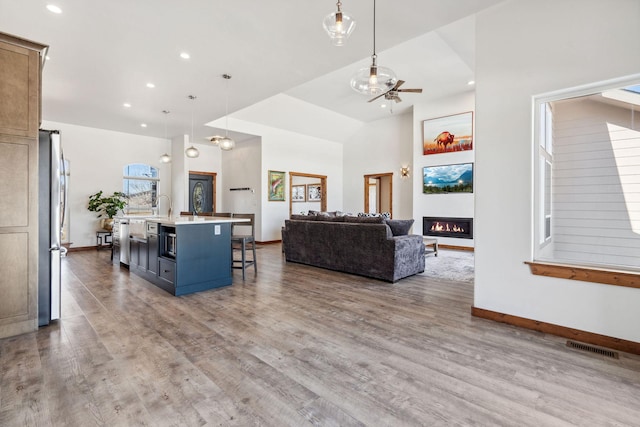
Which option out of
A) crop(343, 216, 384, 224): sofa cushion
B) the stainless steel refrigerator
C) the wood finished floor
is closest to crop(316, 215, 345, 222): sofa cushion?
crop(343, 216, 384, 224): sofa cushion

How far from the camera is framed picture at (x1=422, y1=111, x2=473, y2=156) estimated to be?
7582 millimetres

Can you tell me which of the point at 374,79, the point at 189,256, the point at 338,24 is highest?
the point at 338,24

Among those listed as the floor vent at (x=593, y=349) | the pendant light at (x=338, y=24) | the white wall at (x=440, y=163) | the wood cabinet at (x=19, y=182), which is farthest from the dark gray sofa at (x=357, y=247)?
the wood cabinet at (x=19, y=182)

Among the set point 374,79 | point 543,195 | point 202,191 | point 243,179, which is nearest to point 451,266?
point 543,195

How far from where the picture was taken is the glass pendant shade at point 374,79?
106 inches

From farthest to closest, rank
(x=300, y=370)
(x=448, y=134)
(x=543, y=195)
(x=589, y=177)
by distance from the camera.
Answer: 1. (x=448, y=134)
2. (x=543, y=195)
3. (x=589, y=177)
4. (x=300, y=370)

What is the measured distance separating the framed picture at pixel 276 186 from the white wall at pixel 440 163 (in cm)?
379

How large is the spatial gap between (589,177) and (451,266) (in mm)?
3160

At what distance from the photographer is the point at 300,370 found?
6.81 ft

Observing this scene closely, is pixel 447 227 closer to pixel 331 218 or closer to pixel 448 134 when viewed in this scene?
pixel 448 134

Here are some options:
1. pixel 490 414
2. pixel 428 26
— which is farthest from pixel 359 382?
pixel 428 26

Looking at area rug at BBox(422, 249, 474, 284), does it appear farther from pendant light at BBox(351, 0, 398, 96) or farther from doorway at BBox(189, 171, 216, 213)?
doorway at BBox(189, 171, 216, 213)

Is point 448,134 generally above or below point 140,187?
above

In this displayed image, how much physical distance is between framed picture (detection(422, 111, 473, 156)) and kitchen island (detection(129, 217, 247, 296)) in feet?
20.0
